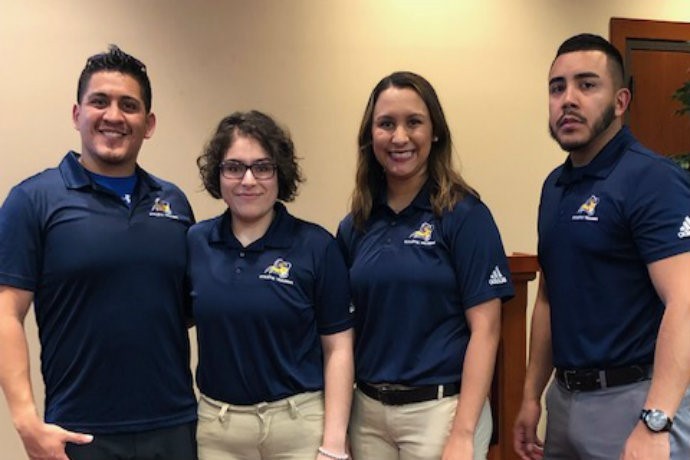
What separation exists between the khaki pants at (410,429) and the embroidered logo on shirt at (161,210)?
2.33 ft

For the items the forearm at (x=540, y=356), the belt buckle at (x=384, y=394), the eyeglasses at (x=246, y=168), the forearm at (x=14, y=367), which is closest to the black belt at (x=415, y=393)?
the belt buckle at (x=384, y=394)

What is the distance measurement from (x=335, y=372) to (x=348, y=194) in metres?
1.72

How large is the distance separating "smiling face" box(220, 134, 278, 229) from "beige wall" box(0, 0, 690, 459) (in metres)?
1.41

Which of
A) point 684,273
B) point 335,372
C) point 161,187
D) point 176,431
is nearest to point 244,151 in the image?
point 161,187

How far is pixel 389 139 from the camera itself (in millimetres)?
1773

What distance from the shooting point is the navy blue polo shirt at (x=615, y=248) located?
5.11 feet

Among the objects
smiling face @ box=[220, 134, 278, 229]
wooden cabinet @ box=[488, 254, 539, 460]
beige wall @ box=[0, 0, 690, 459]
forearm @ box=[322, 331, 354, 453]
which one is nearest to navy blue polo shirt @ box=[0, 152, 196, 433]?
smiling face @ box=[220, 134, 278, 229]

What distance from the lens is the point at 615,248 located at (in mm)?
1629

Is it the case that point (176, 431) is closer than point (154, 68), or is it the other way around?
point (176, 431)

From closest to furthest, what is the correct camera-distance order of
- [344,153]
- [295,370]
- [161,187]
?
[295,370]
[161,187]
[344,153]

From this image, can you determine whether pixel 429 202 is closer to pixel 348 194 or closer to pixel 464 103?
pixel 348 194

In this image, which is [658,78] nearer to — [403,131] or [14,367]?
[403,131]

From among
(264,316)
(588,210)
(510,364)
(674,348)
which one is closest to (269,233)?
(264,316)

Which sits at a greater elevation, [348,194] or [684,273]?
[348,194]
